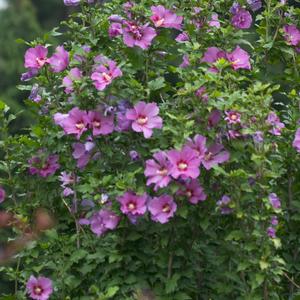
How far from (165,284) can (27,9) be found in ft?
65.7

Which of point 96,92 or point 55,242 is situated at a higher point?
point 96,92

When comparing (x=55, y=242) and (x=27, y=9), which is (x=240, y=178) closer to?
(x=55, y=242)

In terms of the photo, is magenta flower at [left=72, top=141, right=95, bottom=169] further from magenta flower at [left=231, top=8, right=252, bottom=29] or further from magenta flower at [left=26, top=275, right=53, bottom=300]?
magenta flower at [left=231, top=8, right=252, bottom=29]

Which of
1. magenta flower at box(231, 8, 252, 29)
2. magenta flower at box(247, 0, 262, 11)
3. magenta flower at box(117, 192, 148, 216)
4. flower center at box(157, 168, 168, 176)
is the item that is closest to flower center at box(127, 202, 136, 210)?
magenta flower at box(117, 192, 148, 216)

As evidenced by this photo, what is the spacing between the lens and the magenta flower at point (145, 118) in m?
2.93

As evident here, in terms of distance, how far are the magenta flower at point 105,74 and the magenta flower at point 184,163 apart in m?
0.35

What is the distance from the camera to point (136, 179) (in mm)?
2996

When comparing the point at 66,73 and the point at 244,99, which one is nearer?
the point at 244,99

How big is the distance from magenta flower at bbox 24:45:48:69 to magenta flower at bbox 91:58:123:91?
302mm

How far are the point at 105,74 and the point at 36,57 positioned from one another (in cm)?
36

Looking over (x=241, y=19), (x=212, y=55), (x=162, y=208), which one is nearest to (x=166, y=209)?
(x=162, y=208)

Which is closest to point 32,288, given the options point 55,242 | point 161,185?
point 55,242

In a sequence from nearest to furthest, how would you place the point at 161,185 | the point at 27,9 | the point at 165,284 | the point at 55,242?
the point at 161,185
the point at 165,284
the point at 55,242
the point at 27,9

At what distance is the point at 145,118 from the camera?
2.93 metres
